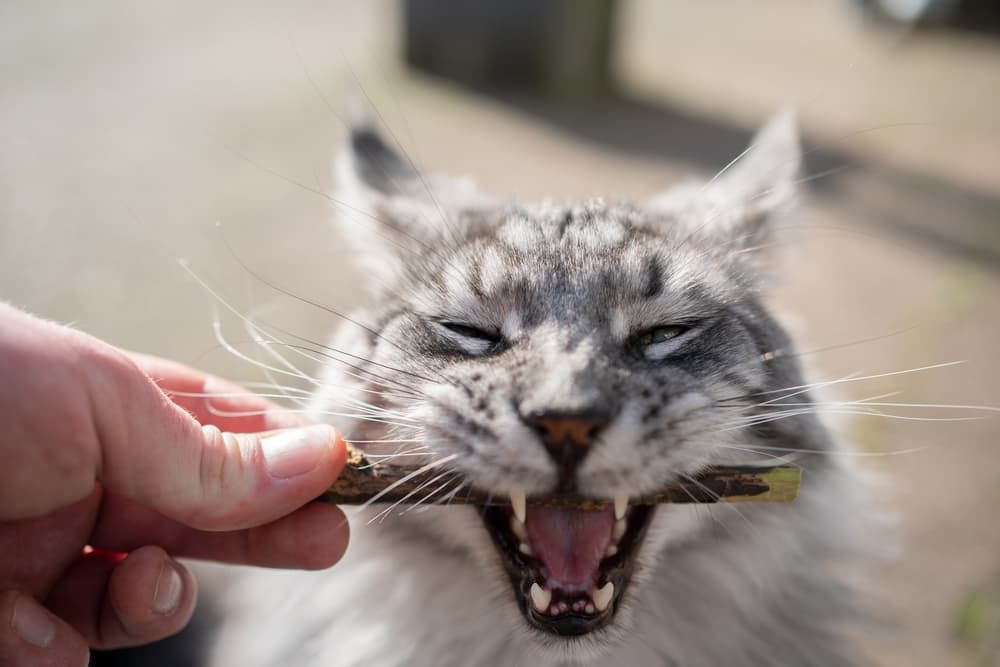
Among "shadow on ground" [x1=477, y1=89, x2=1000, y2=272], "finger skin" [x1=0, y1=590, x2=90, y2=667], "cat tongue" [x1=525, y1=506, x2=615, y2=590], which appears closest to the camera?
"finger skin" [x1=0, y1=590, x2=90, y2=667]

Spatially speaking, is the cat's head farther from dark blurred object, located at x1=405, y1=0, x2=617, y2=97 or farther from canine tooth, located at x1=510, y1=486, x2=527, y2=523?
dark blurred object, located at x1=405, y1=0, x2=617, y2=97

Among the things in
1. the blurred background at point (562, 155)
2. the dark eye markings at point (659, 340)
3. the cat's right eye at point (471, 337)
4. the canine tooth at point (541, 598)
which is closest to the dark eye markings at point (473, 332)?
the cat's right eye at point (471, 337)

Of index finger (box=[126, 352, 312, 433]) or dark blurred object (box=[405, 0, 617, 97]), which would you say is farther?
dark blurred object (box=[405, 0, 617, 97])

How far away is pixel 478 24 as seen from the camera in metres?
6.82

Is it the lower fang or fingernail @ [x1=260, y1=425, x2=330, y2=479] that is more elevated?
fingernail @ [x1=260, y1=425, x2=330, y2=479]

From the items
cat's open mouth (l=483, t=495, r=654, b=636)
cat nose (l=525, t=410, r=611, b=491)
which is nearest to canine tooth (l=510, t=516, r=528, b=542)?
cat's open mouth (l=483, t=495, r=654, b=636)

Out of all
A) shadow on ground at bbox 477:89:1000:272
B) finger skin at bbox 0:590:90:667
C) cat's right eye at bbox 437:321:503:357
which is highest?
shadow on ground at bbox 477:89:1000:272

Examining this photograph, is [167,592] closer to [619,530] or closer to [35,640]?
[35,640]

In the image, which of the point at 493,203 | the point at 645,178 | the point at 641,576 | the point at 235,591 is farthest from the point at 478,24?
the point at 641,576

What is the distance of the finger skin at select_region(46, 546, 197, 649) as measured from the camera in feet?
5.92

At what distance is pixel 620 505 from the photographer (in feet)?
5.48

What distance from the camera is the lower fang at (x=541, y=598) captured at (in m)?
1.71

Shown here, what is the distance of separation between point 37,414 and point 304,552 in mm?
647

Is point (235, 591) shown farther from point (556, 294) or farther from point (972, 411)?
point (972, 411)
